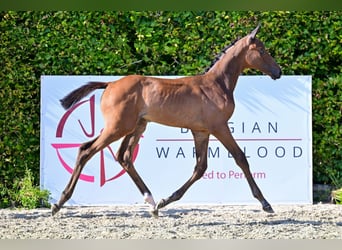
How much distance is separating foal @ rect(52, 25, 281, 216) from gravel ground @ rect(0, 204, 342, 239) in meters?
0.22

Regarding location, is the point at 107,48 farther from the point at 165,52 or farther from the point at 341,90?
the point at 341,90

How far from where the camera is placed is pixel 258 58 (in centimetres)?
695

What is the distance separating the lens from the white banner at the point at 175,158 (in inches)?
307

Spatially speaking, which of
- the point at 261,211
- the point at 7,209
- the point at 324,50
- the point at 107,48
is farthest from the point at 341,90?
the point at 7,209

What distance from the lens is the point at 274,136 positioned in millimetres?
7836

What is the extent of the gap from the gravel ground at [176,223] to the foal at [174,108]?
0.22 metres

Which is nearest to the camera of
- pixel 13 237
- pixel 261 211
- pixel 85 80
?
pixel 13 237

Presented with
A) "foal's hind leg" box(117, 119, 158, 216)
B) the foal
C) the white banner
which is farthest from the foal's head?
"foal's hind leg" box(117, 119, 158, 216)

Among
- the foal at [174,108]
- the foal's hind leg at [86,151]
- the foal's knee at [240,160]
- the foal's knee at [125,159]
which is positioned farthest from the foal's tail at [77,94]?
the foal's knee at [240,160]

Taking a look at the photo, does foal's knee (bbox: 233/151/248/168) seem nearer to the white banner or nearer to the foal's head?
the foal's head

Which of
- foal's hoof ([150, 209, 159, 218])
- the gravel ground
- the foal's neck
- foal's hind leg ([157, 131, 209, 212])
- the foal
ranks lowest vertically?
the gravel ground

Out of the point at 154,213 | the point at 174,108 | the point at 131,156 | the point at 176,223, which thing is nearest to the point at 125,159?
the point at 131,156

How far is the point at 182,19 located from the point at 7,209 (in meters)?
2.86

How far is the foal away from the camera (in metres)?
A: 6.65
